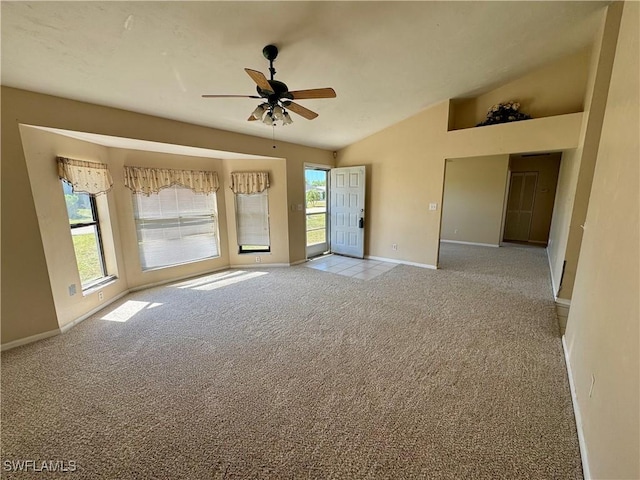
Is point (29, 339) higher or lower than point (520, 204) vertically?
lower

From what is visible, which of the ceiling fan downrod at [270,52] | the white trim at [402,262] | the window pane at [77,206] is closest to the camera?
the ceiling fan downrod at [270,52]

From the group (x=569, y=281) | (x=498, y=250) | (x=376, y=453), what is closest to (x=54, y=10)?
(x=376, y=453)

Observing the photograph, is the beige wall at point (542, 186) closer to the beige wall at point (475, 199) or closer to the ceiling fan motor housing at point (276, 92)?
the beige wall at point (475, 199)

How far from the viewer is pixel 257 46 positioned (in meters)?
2.26

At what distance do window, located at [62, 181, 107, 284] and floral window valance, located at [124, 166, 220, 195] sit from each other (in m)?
0.55

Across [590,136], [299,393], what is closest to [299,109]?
[299,393]

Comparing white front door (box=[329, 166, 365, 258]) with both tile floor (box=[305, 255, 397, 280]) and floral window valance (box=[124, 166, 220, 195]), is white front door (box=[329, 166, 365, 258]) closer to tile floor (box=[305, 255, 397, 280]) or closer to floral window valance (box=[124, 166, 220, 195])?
tile floor (box=[305, 255, 397, 280])

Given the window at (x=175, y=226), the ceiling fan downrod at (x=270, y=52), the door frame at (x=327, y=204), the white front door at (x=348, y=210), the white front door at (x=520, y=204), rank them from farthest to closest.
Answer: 1. the white front door at (x=520, y=204)
2. the white front door at (x=348, y=210)
3. the door frame at (x=327, y=204)
4. the window at (x=175, y=226)
5. the ceiling fan downrod at (x=270, y=52)

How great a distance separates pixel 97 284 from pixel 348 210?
14.8 feet

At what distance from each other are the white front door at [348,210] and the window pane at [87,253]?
4293 millimetres

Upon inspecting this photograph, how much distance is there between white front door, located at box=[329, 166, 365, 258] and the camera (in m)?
5.46

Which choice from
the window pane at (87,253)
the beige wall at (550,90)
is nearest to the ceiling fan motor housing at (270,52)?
the window pane at (87,253)

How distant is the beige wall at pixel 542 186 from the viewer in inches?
264

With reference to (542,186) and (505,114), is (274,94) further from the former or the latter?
(542,186)
